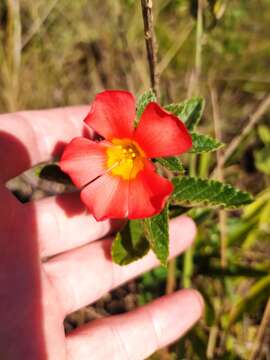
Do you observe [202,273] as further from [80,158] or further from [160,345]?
[80,158]

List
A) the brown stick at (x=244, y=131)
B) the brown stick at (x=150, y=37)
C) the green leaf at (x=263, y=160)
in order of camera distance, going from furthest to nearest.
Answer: the green leaf at (x=263, y=160), the brown stick at (x=244, y=131), the brown stick at (x=150, y=37)

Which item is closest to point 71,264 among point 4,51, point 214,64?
point 4,51

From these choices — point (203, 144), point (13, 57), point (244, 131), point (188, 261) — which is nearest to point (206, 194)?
point (203, 144)

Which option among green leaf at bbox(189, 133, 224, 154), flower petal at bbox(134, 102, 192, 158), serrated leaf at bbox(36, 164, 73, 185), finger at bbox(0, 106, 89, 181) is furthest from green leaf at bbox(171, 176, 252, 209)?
finger at bbox(0, 106, 89, 181)

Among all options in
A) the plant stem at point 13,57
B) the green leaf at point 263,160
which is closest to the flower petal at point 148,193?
the plant stem at point 13,57

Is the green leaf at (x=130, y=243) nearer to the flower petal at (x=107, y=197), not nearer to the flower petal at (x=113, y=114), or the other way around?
the flower petal at (x=107, y=197)

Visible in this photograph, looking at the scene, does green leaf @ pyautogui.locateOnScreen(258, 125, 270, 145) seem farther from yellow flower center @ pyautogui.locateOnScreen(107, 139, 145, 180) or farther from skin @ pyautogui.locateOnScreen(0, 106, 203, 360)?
yellow flower center @ pyautogui.locateOnScreen(107, 139, 145, 180)
